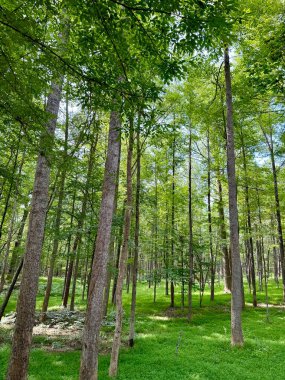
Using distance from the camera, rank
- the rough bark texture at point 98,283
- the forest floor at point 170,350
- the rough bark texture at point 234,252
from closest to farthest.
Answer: the rough bark texture at point 98,283 → the forest floor at point 170,350 → the rough bark texture at point 234,252

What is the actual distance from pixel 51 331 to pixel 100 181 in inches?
227

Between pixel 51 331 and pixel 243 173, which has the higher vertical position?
pixel 243 173

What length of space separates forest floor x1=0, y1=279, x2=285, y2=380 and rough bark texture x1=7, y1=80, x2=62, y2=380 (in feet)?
6.33

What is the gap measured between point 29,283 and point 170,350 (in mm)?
5226

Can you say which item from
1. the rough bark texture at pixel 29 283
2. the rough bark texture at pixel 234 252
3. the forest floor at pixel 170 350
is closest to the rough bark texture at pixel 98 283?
the rough bark texture at pixel 29 283

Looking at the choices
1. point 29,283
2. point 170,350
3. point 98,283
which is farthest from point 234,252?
point 29,283

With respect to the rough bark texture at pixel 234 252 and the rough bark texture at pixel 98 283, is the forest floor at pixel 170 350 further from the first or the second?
the rough bark texture at pixel 98 283

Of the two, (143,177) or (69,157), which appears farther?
(143,177)

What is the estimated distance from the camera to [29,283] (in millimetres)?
5012

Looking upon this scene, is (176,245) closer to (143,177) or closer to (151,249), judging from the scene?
(151,249)

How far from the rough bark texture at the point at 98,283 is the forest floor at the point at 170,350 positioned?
52.3 inches

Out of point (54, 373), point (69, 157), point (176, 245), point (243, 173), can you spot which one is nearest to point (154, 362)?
point (54, 373)

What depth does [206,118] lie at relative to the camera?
1155cm

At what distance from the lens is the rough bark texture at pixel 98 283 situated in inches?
203
